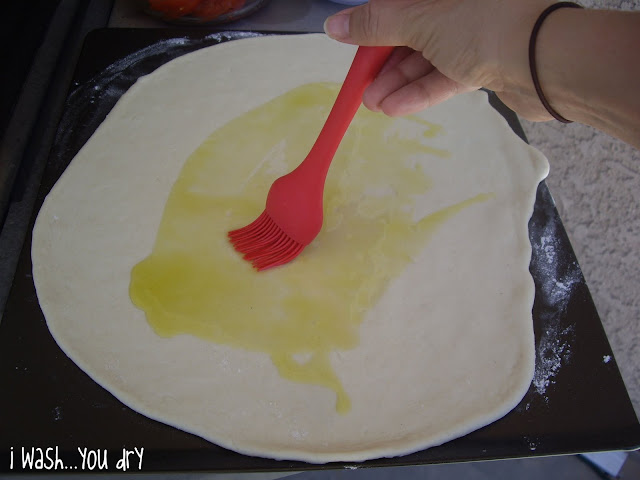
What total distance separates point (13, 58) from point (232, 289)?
64cm

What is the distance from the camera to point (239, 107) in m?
1.26

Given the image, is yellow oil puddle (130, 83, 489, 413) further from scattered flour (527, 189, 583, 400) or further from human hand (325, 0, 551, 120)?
human hand (325, 0, 551, 120)

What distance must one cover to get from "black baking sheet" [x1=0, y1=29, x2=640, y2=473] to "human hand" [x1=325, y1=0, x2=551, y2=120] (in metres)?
0.36

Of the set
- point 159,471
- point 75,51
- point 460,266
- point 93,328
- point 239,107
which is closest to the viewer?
point 159,471

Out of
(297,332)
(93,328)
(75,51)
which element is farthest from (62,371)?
(75,51)

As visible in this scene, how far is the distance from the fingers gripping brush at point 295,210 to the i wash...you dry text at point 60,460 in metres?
0.38

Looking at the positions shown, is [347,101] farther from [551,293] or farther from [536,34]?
[551,293]

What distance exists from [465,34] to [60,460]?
0.87 meters


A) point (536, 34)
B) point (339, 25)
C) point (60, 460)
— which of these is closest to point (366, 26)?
point (339, 25)

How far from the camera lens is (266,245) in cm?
103

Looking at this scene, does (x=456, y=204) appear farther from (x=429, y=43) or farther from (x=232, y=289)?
(x=232, y=289)

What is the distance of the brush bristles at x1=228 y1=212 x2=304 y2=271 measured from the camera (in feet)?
3.35

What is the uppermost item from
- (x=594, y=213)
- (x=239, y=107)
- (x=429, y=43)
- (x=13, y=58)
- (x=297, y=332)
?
(x=429, y=43)

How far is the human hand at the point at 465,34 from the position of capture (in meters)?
0.81
